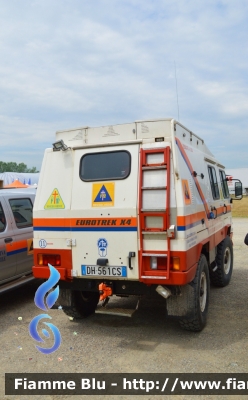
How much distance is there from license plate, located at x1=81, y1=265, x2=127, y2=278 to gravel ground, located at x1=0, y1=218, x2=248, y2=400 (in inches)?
35.4

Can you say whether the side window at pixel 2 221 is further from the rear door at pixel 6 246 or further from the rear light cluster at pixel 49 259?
the rear light cluster at pixel 49 259

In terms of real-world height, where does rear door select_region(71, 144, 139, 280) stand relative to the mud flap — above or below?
above

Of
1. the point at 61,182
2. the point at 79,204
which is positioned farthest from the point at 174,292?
the point at 61,182

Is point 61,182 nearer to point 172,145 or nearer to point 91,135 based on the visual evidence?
point 91,135

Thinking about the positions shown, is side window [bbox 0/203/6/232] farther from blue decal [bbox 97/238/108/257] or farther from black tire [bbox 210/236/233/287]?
black tire [bbox 210/236/233/287]

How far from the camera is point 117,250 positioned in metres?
4.54

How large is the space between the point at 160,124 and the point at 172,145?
1.14ft

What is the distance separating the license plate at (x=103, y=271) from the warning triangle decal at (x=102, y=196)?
835mm

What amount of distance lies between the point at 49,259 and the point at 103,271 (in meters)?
0.79

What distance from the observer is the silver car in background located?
237 inches

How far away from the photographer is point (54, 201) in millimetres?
4812

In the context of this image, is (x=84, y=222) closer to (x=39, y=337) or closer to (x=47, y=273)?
(x=47, y=273)

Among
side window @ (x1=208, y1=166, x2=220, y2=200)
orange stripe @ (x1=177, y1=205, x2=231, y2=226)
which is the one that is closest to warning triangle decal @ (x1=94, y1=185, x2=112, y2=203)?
orange stripe @ (x1=177, y1=205, x2=231, y2=226)

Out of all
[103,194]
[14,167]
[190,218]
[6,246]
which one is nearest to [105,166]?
[103,194]
